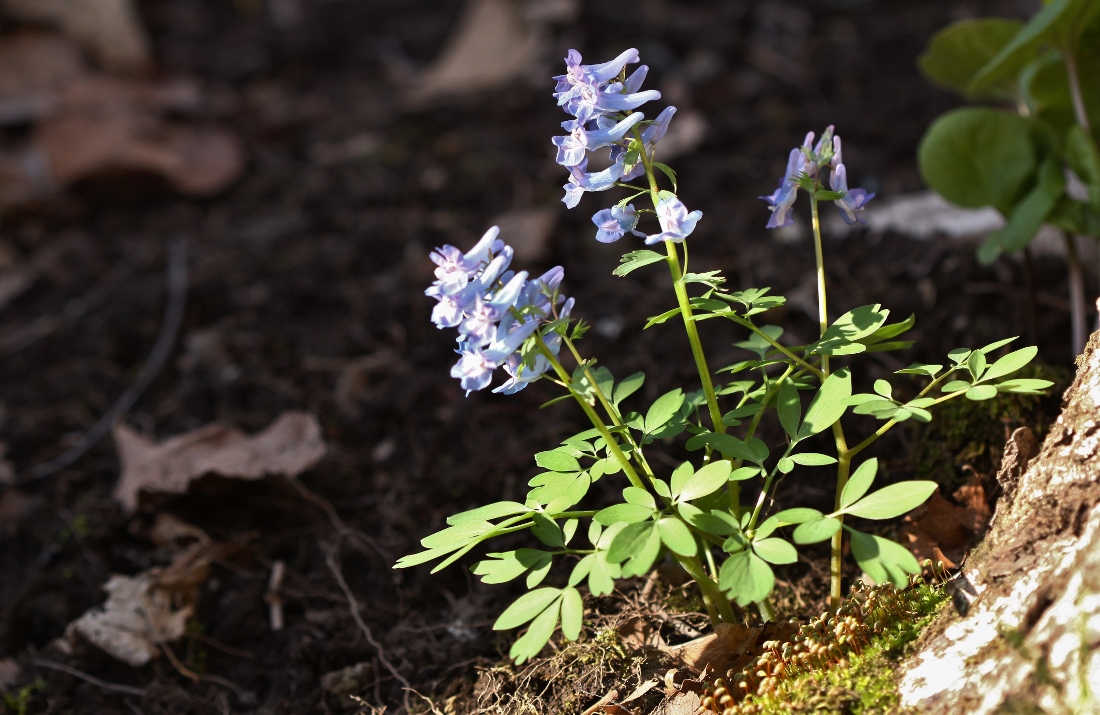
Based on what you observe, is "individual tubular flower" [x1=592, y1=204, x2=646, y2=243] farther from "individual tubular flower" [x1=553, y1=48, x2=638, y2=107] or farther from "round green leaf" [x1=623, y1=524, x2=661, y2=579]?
"round green leaf" [x1=623, y1=524, x2=661, y2=579]

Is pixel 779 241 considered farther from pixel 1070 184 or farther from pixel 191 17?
pixel 191 17

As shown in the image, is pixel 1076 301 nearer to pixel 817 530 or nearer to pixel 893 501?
pixel 893 501

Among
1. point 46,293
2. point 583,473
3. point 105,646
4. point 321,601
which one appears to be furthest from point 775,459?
point 46,293

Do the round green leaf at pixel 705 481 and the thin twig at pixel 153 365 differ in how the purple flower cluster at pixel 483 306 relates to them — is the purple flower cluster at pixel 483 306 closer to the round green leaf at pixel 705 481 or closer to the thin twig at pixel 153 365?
the round green leaf at pixel 705 481

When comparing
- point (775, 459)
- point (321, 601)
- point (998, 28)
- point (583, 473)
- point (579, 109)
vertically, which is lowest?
point (321, 601)

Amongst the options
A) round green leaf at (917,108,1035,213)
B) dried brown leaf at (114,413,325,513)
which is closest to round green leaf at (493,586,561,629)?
dried brown leaf at (114,413,325,513)

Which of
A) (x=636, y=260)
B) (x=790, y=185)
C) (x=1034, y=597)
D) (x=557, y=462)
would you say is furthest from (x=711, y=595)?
(x=790, y=185)
